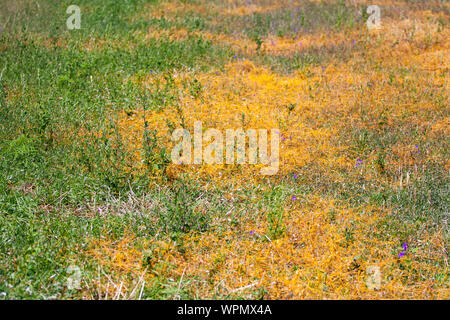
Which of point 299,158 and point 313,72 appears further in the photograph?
point 313,72

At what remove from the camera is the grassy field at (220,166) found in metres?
3.82

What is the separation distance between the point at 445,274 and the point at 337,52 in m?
5.42

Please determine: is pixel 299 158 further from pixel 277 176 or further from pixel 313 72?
pixel 313 72

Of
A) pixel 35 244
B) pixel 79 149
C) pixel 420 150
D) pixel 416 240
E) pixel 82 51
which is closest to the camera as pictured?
pixel 35 244

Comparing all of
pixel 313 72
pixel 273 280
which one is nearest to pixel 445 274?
pixel 273 280

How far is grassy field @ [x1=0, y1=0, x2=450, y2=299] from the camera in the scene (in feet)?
12.5

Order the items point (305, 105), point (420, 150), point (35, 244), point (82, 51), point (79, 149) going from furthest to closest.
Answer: point (82, 51) < point (305, 105) < point (420, 150) < point (79, 149) < point (35, 244)

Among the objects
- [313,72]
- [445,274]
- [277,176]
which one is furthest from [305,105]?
[445,274]

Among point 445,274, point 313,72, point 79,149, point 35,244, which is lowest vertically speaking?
point 445,274

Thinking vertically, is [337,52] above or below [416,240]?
above

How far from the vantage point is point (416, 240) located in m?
4.32

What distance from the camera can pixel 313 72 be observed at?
7844mm

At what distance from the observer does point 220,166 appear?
543 cm

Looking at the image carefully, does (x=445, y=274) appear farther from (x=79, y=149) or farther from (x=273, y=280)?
(x=79, y=149)
